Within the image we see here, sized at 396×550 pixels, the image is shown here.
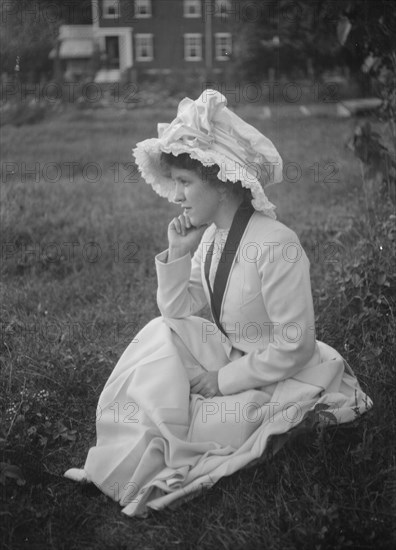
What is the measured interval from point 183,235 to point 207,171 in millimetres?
351

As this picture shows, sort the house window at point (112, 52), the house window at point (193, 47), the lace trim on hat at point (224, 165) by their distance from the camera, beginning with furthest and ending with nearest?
1. the house window at point (112, 52)
2. the house window at point (193, 47)
3. the lace trim on hat at point (224, 165)

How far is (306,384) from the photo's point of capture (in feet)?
10.6

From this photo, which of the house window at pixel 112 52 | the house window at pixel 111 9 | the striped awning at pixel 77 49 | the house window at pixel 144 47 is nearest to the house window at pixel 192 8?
the house window at pixel 144 47

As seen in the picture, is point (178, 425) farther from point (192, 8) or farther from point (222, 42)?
point (222, 42)

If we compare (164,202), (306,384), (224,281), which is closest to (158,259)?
(224,281)

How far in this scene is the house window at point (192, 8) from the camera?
1323 cm

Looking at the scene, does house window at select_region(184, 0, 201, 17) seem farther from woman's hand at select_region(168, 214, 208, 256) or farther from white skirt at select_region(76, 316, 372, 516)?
white skirt at select_region(76, 316, 372, 516)

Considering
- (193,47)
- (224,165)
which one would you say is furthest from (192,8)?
(224,165)

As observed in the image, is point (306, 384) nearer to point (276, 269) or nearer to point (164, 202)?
point (276, 269)

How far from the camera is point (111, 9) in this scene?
12.4 m

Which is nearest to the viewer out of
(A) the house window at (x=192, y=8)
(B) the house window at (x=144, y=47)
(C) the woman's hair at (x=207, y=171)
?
(C) the woman's hair at (x=207, y=171)

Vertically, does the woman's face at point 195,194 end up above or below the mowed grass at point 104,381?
above

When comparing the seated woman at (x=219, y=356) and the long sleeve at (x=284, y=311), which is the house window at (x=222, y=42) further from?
the long sleeve at (x=284, y=311)

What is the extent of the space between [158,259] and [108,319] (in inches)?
60.6
